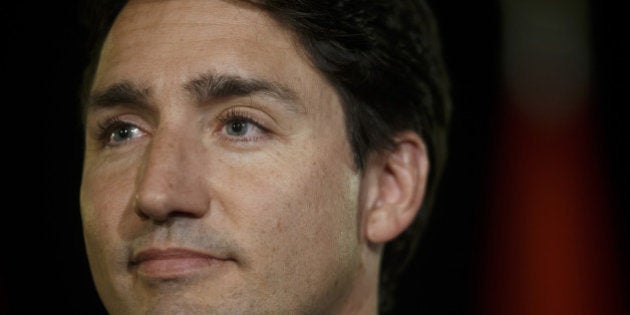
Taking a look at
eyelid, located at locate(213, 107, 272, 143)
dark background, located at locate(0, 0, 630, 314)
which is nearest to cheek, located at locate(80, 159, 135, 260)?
eyelid, located at locate(213, 107, 272, 143)

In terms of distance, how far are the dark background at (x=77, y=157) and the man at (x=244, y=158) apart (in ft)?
2.04

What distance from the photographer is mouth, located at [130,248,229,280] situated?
5.89ft

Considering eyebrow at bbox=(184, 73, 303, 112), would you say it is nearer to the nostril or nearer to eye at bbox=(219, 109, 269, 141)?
eye at bbox=(219, 109, 269, 141)

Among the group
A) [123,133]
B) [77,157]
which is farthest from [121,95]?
[77,157]

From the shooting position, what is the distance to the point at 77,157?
9.33ft

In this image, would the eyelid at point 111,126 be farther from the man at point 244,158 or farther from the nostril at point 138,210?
the nostril at point 138,210

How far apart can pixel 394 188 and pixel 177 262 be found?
2.20 ft

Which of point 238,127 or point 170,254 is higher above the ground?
point 238,127

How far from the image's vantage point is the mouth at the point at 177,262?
179cm

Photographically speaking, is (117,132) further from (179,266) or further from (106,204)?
(179,266)

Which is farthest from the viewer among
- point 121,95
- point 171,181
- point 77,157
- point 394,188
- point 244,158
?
point 77,157

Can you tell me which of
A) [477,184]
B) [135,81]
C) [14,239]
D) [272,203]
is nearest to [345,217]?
[272,203]

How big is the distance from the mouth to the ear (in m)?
0.49

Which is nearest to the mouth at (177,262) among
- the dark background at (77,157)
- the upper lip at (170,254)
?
the upper lip at (170,254)
